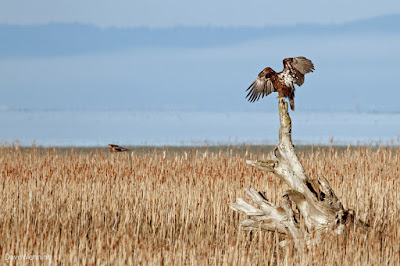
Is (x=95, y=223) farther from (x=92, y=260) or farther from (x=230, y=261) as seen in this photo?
(x=230, y=261)

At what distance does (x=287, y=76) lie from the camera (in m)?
6.56

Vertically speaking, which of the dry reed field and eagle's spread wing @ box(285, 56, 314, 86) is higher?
eagle's spread wing @ box(285, 56, 314, 86)

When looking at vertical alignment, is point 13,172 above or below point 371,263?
above

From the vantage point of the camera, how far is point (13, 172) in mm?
10758

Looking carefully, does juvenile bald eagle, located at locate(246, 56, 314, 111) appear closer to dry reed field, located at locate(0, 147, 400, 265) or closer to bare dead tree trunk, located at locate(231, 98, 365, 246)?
bare dead tree trunk, located at locate(231, 98, 365, 246)

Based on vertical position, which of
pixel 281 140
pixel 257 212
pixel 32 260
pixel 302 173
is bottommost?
pixel 32 260

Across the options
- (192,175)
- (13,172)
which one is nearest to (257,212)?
(192,175)

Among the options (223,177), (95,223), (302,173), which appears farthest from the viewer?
(223,177)

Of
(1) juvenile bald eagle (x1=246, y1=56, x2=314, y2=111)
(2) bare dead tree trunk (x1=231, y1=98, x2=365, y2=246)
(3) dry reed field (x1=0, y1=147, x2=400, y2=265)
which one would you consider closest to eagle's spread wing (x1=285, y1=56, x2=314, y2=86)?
(1) juvenile bald eagle (x1=246, y1=56, x2=314, y2=111)

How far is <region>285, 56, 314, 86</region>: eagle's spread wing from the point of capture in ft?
21.6

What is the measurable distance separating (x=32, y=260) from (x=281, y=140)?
→ 120 inches

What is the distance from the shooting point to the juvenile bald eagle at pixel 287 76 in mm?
6445

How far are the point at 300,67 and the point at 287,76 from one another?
0.22 meters

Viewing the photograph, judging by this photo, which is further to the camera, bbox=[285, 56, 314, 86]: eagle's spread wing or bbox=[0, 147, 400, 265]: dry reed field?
bbox=[285, 56, 314, 86]: eagle's spread wing
